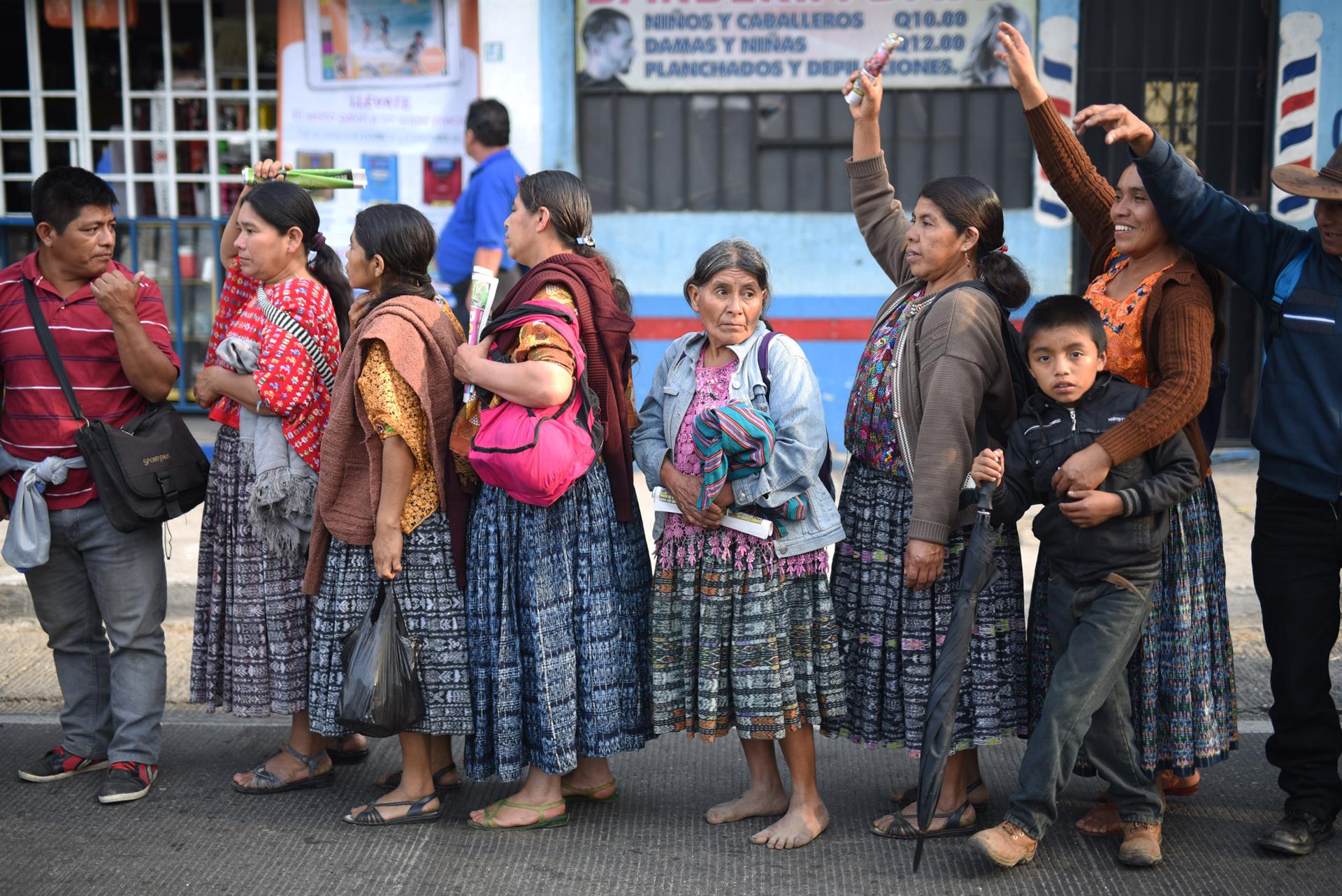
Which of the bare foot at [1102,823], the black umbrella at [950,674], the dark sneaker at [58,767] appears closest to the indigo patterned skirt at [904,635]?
the black umbrella at [950,674]

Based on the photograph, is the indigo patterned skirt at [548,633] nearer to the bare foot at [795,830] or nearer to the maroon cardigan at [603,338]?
the maroon cardigan at [603,338]

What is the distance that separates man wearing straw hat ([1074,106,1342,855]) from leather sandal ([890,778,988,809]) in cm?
72

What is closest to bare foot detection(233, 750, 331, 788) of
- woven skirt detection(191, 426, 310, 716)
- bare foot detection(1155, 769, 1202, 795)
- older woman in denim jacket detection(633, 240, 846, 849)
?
woven skirt detection(191, 426, 310, 716)

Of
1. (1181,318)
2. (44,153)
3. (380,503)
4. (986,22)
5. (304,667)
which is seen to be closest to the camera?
(1181,318)

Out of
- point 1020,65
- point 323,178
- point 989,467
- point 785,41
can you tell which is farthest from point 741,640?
point 785,41

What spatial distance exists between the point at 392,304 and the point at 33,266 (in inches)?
46.4

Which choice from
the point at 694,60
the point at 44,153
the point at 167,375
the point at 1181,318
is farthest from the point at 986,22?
the point at 44,153

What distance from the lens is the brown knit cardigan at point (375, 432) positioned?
3.53m

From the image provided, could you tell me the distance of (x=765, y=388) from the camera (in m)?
3.50

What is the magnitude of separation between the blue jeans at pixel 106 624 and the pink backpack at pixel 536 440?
1260 mm

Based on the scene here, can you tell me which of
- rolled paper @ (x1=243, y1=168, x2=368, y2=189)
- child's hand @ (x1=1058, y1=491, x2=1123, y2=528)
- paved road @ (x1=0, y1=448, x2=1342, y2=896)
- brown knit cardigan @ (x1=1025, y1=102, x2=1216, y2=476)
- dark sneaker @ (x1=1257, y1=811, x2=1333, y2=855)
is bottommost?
paved road @ (x1=0, y1=448, x2=1342, y2=896)

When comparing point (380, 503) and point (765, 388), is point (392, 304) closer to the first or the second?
point (380, 503)

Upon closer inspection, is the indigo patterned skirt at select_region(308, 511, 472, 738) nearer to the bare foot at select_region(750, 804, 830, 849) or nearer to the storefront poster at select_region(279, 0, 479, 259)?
the bare foot at select_region(750, 804, 830, 849)

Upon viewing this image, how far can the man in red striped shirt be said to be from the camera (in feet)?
12.6
